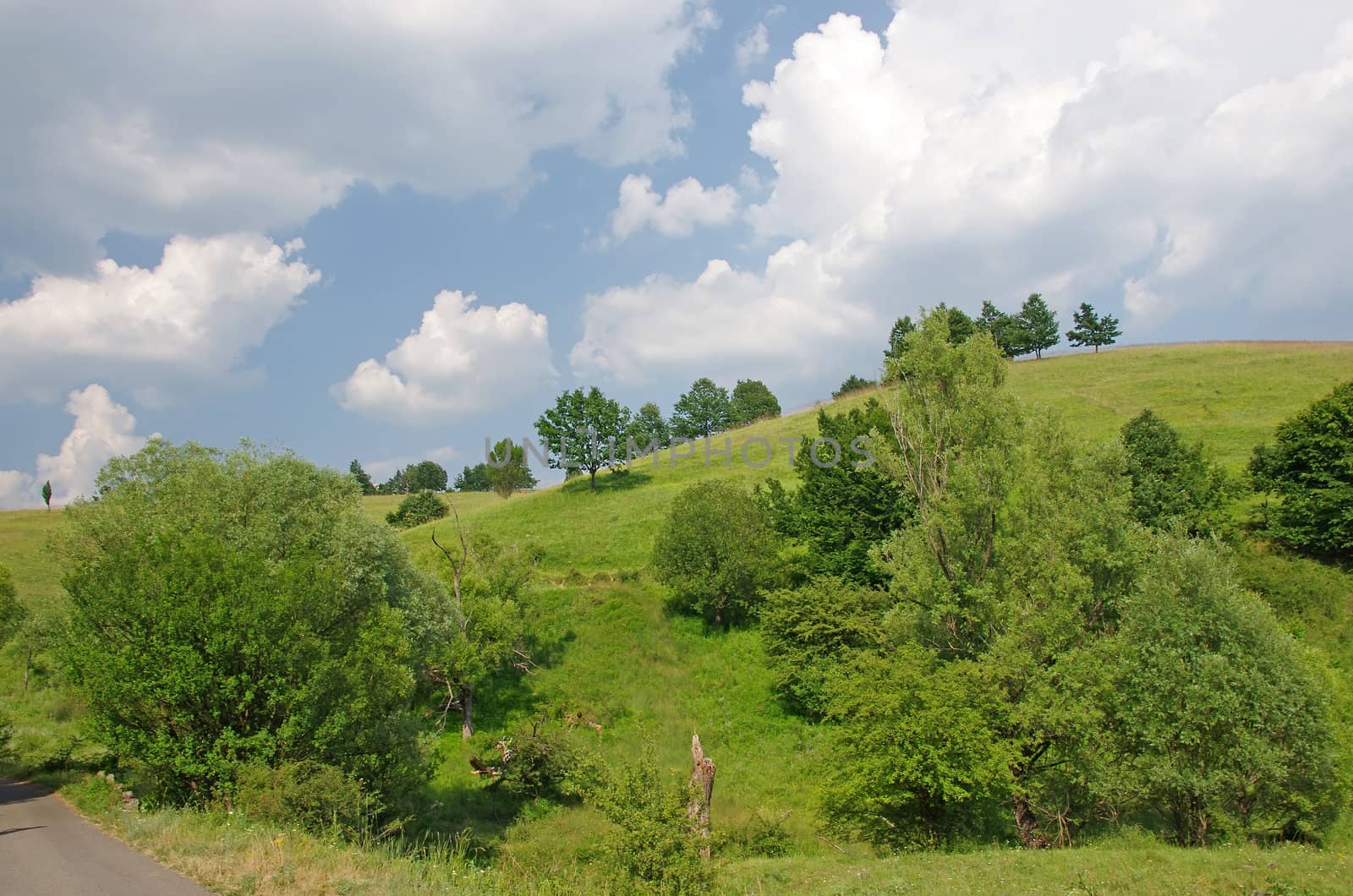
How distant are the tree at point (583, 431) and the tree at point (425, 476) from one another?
86784mm

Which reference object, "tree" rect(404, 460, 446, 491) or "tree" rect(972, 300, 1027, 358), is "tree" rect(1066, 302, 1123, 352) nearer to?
"tree" rect(972, 300, 1027, 358)

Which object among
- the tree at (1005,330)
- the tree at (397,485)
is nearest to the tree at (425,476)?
the tree at (397,485)

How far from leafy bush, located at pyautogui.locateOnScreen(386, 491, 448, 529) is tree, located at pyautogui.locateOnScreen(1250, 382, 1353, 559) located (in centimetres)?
6987

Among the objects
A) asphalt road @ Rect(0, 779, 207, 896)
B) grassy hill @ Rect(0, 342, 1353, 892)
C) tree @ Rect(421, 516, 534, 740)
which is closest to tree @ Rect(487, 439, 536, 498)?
grassy hill @ Rect(0, 342, 1353, 892)

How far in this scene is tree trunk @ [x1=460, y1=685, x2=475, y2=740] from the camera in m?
33.7

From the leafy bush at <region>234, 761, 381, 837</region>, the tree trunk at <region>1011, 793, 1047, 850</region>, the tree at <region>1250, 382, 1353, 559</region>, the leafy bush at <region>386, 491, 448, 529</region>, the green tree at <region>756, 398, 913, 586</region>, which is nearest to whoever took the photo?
the leafy bush at <region>234, 761, 381, 837</region>

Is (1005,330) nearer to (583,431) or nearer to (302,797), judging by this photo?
(583,431)

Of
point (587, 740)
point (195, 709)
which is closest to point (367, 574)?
point (195, 709)

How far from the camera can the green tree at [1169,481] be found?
36.3m

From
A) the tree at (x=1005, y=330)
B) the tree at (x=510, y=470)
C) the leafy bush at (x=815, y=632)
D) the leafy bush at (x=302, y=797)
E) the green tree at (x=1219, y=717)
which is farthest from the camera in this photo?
the tree at (x=1005, y=330)

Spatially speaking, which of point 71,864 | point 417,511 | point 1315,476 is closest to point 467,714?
point 71,864

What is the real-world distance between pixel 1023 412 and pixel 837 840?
17232mm

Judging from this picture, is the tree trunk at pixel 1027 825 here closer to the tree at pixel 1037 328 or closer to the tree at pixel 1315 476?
the tree at pixel 1315 476

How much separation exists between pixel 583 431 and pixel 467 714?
1527 inches
